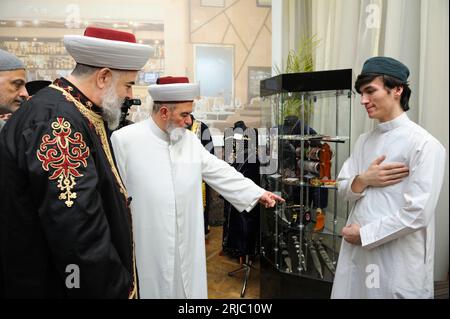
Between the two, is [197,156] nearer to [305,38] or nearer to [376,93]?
[376,93]

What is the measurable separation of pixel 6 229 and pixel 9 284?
0.63ft

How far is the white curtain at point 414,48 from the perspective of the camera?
1.74 m

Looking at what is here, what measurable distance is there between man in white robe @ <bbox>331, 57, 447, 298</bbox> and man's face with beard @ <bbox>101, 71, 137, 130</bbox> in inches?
38.6

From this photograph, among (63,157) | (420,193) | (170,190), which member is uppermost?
(63,157)

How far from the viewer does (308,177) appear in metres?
2.02

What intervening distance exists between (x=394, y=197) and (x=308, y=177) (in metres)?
0.72

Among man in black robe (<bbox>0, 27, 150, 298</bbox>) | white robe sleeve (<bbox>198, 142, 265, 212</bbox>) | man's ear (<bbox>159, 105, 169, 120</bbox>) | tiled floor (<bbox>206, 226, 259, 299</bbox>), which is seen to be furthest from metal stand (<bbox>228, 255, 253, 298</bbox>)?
man in black robe (<bbox>0, 27, 150, 298</bbox>)

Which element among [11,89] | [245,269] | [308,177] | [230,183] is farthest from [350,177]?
[11,89]

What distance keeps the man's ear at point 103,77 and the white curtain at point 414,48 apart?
5.53ft

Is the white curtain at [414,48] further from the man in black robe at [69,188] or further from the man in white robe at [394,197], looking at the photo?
the man in black robe at [69,188]

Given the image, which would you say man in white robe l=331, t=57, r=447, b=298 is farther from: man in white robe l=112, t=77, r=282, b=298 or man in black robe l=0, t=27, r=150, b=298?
man in black robe l=0, t=27, r=150, b=298

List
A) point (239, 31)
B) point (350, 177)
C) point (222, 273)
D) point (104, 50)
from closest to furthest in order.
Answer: point (104, 50) < point (350, 177) < point (239, 31) < point (222, 273)

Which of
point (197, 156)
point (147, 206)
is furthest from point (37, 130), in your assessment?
point (197, 156)

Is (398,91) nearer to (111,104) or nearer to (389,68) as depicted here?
(389,68)
